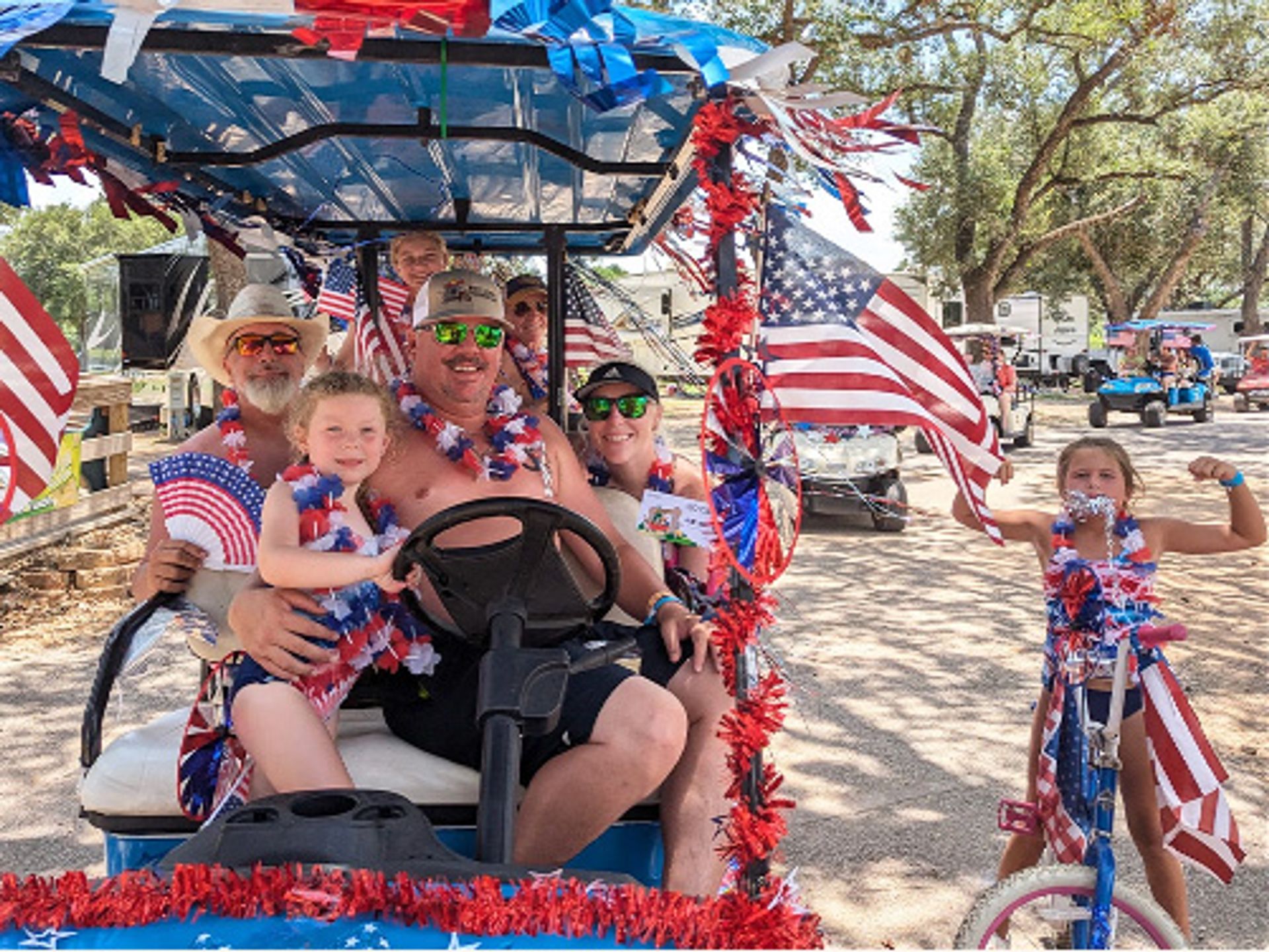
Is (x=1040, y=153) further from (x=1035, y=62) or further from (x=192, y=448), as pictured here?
(x=192, y=448)

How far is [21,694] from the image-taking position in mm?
6043

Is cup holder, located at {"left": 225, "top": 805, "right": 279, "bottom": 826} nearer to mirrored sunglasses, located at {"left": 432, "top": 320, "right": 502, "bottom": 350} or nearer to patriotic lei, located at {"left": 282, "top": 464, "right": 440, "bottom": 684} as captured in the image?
patriotic lei, located at {"left": 282, "top": 464, "right": 440, "bottom": 684}

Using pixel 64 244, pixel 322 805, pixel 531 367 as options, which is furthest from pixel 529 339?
pixel 64 244

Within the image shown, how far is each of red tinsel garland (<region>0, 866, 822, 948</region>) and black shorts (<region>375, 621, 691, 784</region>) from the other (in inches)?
29.4

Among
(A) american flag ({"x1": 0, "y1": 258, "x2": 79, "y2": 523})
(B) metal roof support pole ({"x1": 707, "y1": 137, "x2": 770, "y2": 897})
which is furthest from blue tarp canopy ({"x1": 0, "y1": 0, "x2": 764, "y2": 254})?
(A) american flag ({"x1": 0, "y1": 258, "x2": 79, "y2": 523})

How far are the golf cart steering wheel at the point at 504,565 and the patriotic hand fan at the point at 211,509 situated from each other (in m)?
0.95

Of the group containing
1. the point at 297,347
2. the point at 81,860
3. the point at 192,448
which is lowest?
the point at 81,860

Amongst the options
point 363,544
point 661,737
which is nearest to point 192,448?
point 363,544

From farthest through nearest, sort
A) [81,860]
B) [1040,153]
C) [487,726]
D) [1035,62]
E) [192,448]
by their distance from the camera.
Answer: [1035,62], [1040,153], [81,860], [192,448], [487,726]

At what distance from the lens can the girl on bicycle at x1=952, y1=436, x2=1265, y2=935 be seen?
3053 millimetres

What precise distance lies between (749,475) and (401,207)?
2386 mm

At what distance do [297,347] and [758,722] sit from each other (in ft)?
7.20

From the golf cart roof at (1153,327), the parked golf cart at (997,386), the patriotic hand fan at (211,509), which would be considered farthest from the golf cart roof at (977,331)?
the patriotic hand fan at (211,509)

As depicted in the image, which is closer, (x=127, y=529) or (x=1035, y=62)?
(x=127, y=529)
